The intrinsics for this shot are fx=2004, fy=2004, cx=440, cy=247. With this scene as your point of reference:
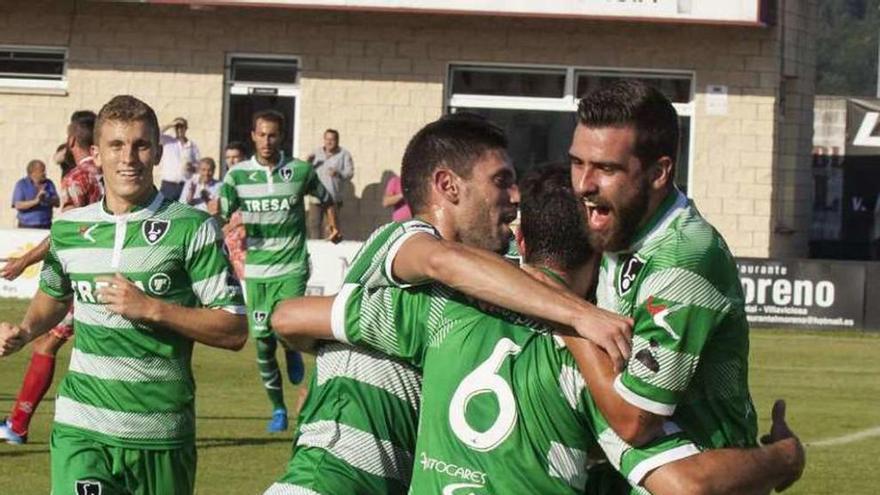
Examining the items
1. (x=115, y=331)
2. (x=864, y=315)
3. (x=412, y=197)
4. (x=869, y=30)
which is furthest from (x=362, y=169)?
(x=869, y=30)

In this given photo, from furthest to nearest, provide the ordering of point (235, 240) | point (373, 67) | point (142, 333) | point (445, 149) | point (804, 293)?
point (373, 67), point (804, 293), point (235, 240), point (142, 333), point (445, 149)

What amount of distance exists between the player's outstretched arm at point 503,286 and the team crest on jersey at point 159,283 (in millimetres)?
2440

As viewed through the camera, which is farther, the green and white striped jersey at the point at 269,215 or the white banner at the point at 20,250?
the white banner at the point at 20,250

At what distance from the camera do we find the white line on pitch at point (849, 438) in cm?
1439

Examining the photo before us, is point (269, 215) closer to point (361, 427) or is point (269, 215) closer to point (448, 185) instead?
point (361, 427)

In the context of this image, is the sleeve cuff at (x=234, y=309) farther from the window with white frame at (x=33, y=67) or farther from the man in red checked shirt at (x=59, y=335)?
the window with white frame at (x=33, y=67)

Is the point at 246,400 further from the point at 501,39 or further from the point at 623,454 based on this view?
the point at 501,39

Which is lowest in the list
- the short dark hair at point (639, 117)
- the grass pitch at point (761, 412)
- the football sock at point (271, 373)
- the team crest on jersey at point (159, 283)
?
the grass pitch at point (761, 412)

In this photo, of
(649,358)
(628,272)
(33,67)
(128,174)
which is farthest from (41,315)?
(33,67)

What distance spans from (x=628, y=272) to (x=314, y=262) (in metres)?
19.7

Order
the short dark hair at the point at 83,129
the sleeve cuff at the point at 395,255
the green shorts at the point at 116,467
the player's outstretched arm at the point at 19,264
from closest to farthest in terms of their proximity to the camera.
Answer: the sleeve cuff at the point at 395,255, the green shorts at the point at 116,467, the player's outstretched arm at the point at 19,264, the short dark hair at the point at 83,129

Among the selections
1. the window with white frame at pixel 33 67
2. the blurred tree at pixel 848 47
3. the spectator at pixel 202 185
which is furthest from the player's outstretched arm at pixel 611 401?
the blurred tree at pixel 848 47

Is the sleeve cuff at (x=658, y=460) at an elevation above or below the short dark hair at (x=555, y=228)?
below

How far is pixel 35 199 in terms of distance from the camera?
2672 centimetres
